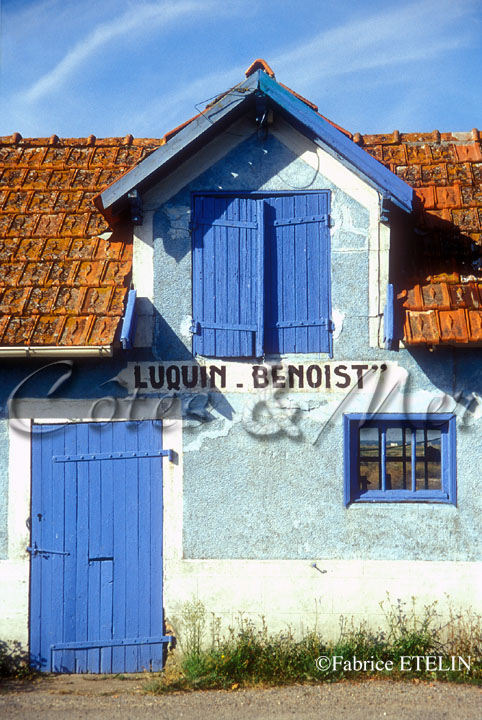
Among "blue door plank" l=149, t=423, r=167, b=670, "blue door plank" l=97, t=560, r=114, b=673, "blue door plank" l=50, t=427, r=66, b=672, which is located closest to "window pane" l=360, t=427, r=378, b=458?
"blue door plank" l=149, t=423, r=167, b=670

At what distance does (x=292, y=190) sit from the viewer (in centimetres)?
695

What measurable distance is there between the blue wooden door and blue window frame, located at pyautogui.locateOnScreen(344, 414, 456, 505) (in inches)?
80.9

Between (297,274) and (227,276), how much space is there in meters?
0.74

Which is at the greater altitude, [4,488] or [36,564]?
[4,488]

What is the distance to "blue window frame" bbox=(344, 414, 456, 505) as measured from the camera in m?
6.75

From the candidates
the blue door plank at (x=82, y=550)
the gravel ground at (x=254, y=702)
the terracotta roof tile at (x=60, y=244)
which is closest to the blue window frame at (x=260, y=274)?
the terracotta roof tile at (x=60, y=244)

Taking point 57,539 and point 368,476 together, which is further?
point 368,476

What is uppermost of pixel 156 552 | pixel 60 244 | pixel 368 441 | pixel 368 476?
pixel 60 244

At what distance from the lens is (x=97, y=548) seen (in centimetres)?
671

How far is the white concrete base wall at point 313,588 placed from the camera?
6.57 metres

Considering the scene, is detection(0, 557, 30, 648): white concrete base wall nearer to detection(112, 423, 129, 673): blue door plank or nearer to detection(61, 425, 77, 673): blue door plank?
detection(61, 425, 77, 673): blue door plank

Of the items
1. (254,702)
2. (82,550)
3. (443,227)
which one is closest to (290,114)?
(443,227)

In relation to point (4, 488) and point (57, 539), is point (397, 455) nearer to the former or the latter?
point (57, 539)

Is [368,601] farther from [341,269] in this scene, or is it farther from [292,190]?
[292,190]
